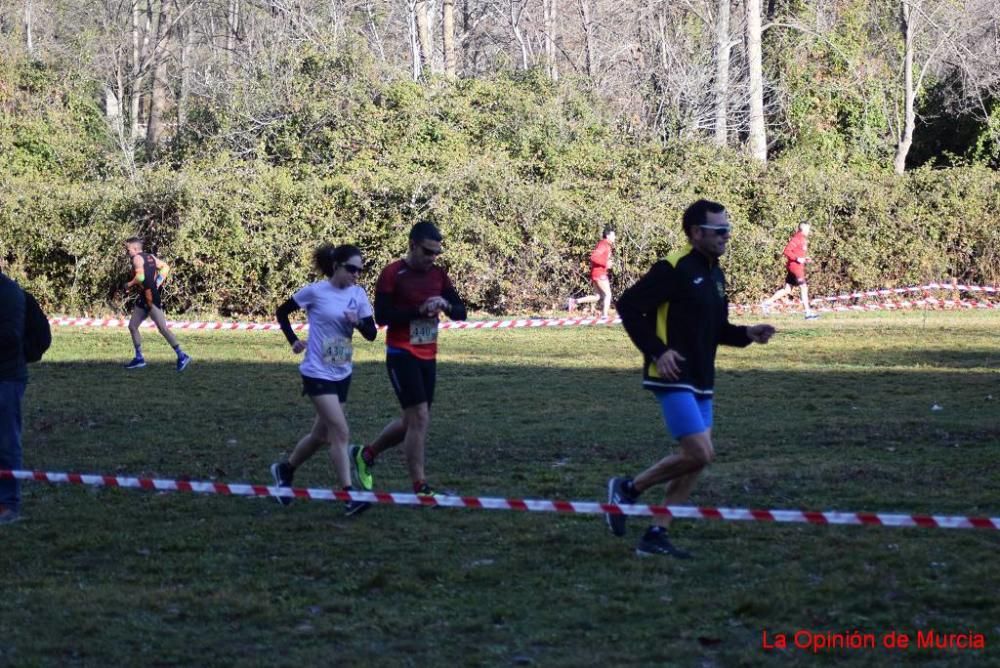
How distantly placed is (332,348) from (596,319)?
14.7m

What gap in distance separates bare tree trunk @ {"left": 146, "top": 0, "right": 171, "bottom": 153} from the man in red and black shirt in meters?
29.7

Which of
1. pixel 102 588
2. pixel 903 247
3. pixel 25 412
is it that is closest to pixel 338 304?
pixel 102 588

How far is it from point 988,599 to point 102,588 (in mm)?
4374

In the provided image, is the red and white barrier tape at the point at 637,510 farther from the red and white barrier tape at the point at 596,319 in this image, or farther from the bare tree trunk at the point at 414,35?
the bare tree trunk at the point at 414,35

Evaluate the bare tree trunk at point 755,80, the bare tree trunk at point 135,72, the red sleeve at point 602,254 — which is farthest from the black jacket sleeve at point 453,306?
the bare tree trunk at point 135,72

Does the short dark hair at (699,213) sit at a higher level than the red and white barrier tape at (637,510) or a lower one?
higher

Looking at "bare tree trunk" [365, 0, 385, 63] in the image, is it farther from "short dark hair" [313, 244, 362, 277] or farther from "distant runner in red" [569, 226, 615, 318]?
"short dark hair" [313, 244, 362, 277]

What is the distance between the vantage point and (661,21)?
39781mm

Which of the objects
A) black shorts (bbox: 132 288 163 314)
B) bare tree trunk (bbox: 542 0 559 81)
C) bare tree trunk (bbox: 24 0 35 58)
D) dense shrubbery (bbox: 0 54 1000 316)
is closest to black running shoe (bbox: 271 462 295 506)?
black shorts (bbox: 132 288 163 314)

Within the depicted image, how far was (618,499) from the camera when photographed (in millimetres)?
8023

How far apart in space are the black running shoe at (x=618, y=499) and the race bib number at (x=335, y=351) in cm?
209

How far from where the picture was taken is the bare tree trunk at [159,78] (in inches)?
1573

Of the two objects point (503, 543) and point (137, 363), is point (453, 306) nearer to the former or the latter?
point (503, 543)

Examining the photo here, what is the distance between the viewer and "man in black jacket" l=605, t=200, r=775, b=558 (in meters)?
7.43
